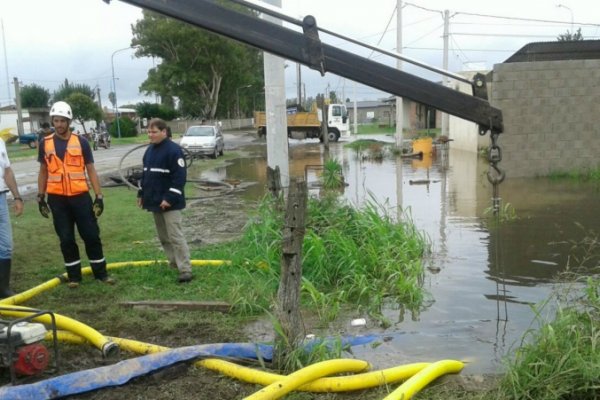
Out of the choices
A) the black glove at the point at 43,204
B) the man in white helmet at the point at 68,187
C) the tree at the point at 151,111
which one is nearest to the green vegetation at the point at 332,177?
the man in white helmet at the point at 68,187

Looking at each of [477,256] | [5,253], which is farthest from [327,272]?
[5,253]

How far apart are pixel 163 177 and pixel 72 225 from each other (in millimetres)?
1087

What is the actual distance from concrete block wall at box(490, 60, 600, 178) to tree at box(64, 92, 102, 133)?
130 ft

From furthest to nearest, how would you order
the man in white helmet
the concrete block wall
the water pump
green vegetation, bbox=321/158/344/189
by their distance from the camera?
the concrete block wall → green vegetation, bbox=321/158/344/189 → the man in white helmet → the water pump

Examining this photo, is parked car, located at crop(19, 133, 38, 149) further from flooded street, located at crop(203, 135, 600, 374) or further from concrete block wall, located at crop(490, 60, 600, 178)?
concrete block wall, located at crop(490, 60, 600, 178)

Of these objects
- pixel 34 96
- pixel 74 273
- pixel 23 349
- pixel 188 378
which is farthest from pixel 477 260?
pixel 34 96

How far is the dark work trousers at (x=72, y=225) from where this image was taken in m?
6.09

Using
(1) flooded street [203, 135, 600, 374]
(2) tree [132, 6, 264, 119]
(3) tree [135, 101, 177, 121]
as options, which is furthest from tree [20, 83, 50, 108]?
(1) flooded street [203, 135, 600, 374]

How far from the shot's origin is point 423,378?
12.2 feet

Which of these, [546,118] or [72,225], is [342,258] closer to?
[72,225]

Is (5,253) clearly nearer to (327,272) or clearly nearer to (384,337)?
(327,272)

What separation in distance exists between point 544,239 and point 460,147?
59.8ft

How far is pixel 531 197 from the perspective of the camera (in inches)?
449

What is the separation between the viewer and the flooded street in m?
4.74
